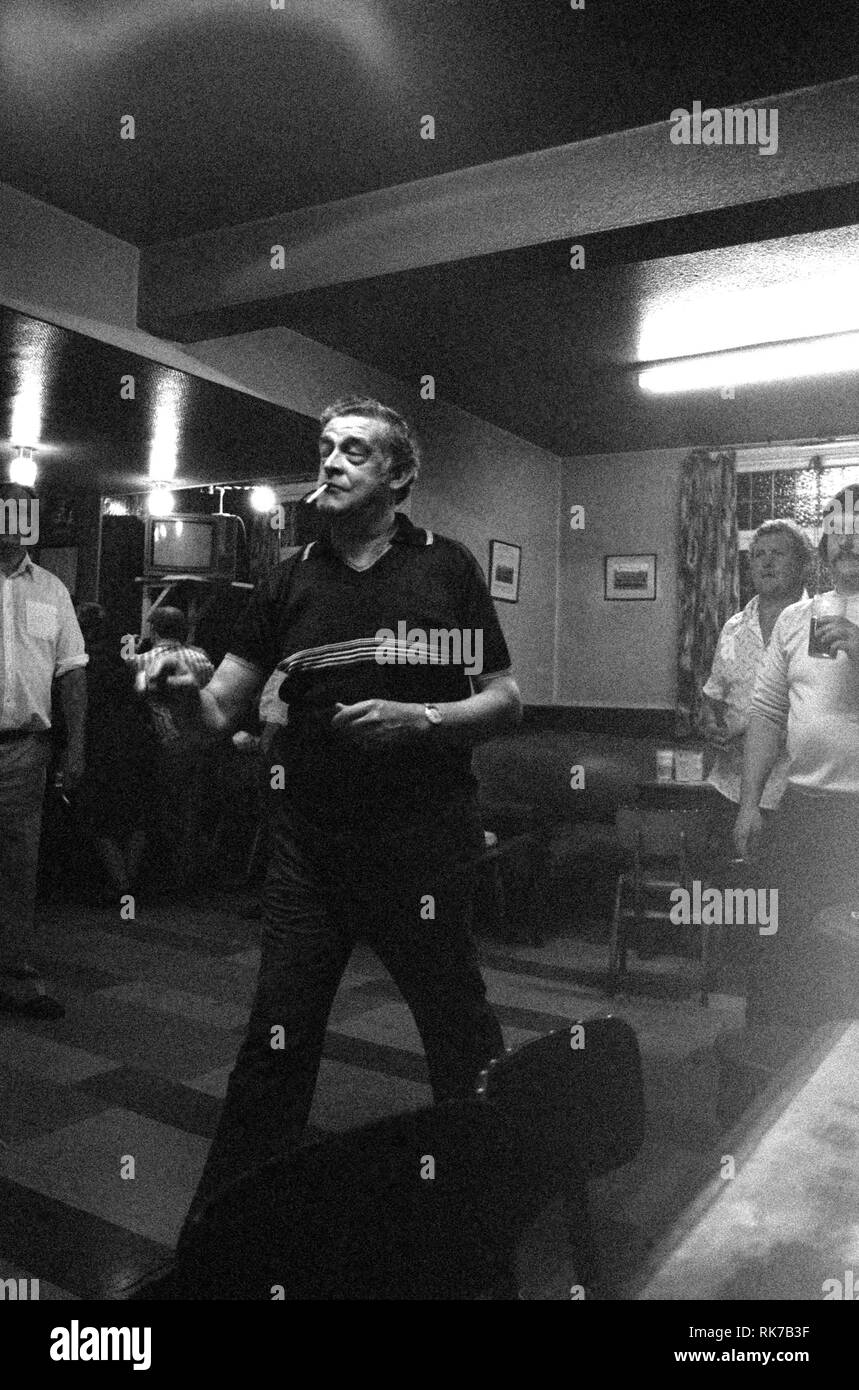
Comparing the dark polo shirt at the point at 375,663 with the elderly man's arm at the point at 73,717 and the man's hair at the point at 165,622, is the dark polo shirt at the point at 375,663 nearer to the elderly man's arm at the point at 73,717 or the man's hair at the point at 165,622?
the man's hair at the point at 165,622

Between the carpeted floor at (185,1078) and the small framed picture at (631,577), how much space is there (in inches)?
134

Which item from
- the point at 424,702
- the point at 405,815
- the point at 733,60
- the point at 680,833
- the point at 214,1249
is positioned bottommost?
the point at 680,833

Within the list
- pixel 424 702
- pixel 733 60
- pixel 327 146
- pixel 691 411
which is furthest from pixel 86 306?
pixel 691 411

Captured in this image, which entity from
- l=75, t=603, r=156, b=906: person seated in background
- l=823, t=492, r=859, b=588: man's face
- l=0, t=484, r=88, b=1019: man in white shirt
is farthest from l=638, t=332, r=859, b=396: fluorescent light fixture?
l=0, t=484, r=88, b=1019: man in white shirt

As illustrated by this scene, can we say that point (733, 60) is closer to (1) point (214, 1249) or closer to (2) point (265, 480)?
(1) point (214, 1249)

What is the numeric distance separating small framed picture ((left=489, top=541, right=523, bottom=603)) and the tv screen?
201 centimetres

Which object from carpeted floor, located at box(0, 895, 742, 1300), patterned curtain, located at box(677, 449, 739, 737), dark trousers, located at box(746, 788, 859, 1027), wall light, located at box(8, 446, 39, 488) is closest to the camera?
dark trousers, located at box(746, 788, 859, 1027)

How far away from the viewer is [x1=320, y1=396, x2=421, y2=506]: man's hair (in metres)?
2.04

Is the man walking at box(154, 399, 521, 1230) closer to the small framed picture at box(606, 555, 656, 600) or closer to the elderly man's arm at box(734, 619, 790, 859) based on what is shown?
the elderly man's arm at box(734, 619, 790, 859)

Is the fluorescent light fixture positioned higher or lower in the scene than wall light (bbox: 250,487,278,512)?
higher

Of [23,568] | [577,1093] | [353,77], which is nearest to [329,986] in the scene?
[577,1093]

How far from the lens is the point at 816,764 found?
280 cm

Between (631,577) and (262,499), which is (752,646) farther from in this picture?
(262,499)

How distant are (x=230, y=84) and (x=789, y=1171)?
3544 millimetres
